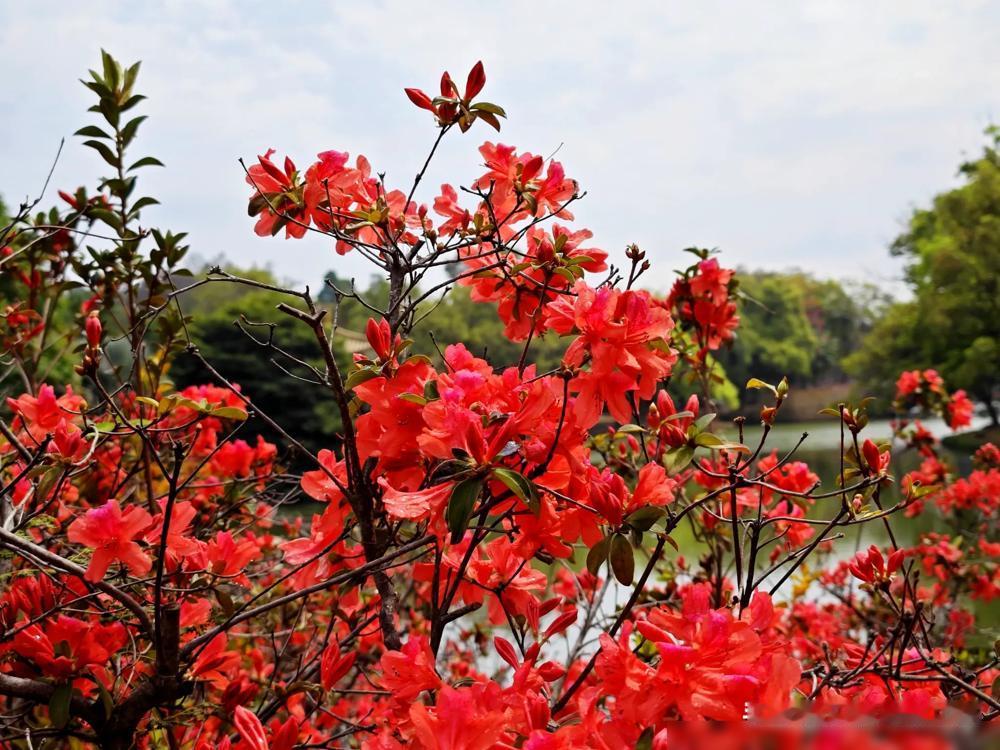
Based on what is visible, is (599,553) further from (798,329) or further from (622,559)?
(798,329)

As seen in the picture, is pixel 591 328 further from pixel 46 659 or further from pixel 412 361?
pixel 46 659

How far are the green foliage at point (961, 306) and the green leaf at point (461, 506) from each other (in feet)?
58.5

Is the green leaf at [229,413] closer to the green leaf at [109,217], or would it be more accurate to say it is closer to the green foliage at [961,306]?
the green leaf at [109,217]

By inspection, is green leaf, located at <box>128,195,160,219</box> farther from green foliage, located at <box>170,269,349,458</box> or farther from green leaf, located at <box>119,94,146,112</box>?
green foliage, located at <box>170,269,349,458</box>

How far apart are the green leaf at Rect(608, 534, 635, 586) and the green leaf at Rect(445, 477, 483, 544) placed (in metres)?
0.18

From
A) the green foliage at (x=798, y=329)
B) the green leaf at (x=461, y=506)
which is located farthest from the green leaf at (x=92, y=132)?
the green foliage at (x=798, y=329)

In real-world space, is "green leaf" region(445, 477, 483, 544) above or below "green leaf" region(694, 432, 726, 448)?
below

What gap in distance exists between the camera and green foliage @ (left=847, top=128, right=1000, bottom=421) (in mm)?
15672

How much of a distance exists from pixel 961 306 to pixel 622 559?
18407 mm

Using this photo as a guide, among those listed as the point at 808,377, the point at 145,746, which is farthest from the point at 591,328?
the point at 808,377

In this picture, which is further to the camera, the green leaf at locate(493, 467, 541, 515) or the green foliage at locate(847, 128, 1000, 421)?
the green foliage at locate(847, 128, 1000, 421)

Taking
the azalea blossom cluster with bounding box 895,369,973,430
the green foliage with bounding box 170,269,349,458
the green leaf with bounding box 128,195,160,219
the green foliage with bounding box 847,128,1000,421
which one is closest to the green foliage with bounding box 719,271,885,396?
the green foliage with bounding box 847,128,1000,421

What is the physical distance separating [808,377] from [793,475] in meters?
36.7

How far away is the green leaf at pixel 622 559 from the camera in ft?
2.57
